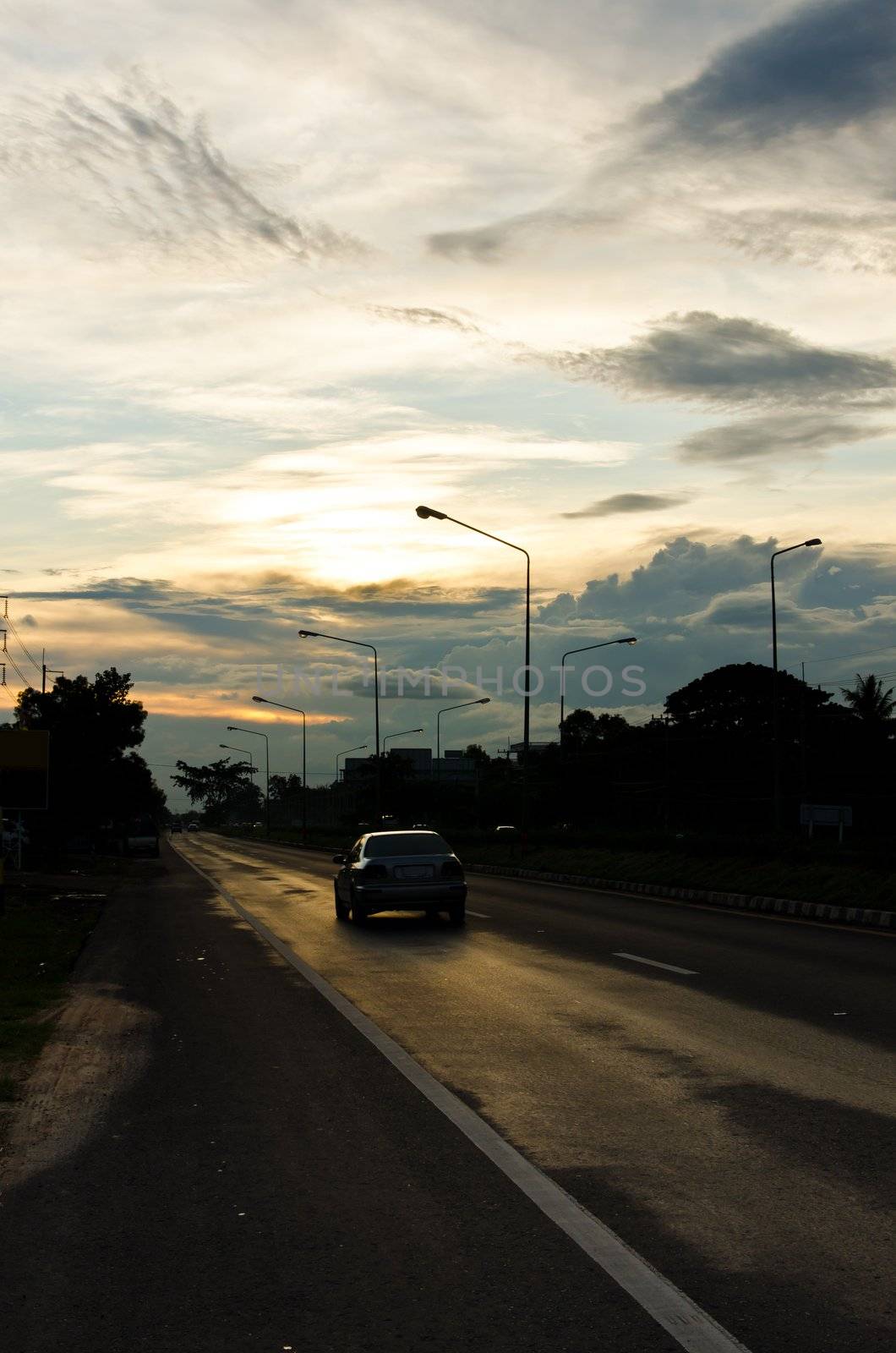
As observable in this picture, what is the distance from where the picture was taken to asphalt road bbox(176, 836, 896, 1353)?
5.22 metres

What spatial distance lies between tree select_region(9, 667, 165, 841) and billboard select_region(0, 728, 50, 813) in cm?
732

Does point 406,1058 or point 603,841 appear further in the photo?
point 603,841

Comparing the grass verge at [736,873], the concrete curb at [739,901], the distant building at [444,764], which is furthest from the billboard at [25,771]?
the distant building at [444,764]

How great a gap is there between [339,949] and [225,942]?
2.47m

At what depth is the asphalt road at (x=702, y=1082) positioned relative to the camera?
17.1 feet

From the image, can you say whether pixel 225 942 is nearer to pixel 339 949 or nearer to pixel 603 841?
pixel 339 949

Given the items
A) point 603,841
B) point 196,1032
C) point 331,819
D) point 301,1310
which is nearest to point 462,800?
point 331,819

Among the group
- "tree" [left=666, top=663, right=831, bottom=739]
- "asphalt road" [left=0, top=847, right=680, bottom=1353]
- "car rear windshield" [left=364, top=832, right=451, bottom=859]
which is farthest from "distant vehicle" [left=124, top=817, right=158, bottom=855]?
"asphalt road" [left=0, top=847, right=680, bottom=1353]

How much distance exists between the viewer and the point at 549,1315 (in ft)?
15.6

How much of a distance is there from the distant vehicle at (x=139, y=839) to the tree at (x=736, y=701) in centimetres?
3160

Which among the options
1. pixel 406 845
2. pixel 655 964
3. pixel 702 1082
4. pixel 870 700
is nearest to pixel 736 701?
pixel 870 700

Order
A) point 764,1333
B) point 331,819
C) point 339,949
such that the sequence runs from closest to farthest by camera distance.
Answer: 1. point 764,1333
2. point 339,949
3. point 331,819

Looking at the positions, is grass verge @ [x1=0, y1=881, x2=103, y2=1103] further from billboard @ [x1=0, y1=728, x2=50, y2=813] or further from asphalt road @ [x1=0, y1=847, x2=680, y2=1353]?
billboard @ [x1=0, y1=728, x2=50, y2=813]

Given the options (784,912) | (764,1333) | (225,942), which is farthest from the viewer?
(784,912)
